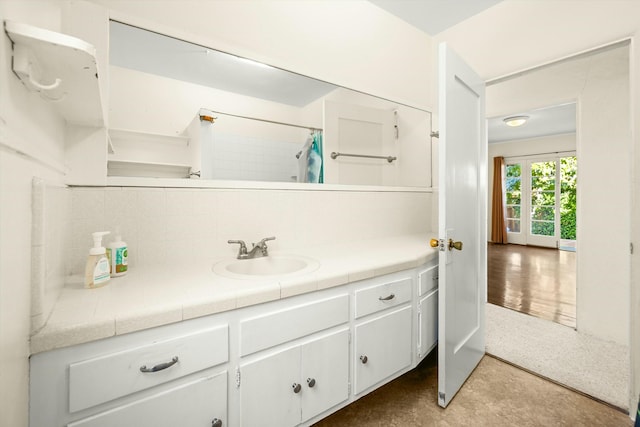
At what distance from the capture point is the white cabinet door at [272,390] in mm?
938

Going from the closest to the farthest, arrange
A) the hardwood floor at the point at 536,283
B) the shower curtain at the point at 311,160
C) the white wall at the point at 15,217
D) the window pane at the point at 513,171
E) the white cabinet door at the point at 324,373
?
1. the white wall at the point at 15,217
2. the white cabinet door at the point at 324,373
3. the shower curtain at the point at 311,160
4. the hardwood floor at the point at 536,283
5. the window pane at the point at 513,171

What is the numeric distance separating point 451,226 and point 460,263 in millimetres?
289

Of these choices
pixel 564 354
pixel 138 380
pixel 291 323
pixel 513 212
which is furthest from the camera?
pixel 513 212

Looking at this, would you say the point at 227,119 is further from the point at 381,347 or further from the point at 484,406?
the point at 484,406

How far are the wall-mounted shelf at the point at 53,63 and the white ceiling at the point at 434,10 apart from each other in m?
2.12

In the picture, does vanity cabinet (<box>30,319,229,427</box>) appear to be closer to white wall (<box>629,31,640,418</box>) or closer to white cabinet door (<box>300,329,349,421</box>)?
white cabinet door (<box>300,329,349,421</box>)

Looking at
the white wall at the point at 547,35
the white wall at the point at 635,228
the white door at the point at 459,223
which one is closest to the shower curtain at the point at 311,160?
the white door at the point at 459,223

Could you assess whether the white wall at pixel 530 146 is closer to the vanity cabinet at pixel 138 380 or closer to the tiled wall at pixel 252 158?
the tiled wall at pixel 252 158

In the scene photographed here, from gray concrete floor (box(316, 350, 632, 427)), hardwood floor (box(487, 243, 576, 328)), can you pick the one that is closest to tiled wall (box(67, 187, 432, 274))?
gray concrete floor (box(316, 350, 632, 427))

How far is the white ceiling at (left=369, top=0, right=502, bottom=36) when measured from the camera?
6.75 ft

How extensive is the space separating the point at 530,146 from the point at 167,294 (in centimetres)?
781

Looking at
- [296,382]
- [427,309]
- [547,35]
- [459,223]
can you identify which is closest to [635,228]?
[459,223]

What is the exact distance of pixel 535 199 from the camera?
6.36m

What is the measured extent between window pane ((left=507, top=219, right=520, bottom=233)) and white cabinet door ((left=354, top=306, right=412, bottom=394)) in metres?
6.83
